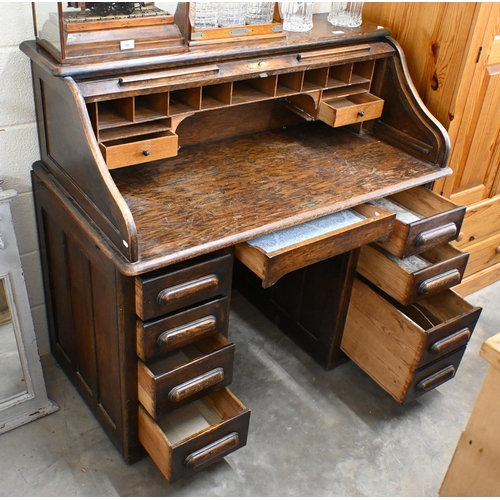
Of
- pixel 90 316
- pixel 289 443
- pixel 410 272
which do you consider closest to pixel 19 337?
pixel 90 316

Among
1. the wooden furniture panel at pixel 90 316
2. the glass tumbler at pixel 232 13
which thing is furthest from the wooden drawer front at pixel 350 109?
the wooden furniture panel at pixel 90 316

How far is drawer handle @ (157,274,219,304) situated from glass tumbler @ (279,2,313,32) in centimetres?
95

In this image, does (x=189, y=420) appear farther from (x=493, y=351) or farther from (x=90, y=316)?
(x=493, y=351)

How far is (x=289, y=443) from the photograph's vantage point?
2209 millimetres

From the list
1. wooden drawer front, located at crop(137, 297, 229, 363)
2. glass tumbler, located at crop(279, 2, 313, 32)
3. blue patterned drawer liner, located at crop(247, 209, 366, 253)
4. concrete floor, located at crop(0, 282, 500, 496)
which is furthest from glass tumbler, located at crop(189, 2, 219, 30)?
concrete floor, located at crop(0, 282, 500, 496)

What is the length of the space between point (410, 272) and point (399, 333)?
0.24 m

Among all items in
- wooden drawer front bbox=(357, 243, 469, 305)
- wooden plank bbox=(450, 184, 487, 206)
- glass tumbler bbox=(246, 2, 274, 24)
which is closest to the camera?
glass tumbler bbox=(246, 2, 274, 24)

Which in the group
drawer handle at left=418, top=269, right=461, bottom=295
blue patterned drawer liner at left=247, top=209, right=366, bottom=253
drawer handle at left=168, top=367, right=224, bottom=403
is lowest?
drawer handle at left=168, top=367, right=224, bottom=403

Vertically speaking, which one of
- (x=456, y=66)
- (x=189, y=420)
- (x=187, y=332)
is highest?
(x=456, y=66)

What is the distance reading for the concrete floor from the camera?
2.04m

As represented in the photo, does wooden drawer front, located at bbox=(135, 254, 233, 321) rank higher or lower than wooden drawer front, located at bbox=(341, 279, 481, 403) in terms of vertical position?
higher

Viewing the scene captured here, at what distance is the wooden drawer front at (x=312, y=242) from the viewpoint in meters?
1.76

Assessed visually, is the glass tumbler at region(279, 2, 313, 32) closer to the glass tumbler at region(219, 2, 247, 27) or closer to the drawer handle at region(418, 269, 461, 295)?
the glass tumbler at region(219, 2, 247, 27)

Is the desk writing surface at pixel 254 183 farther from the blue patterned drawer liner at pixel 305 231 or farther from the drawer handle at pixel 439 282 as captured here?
the drawer handle at pixel 439 282
